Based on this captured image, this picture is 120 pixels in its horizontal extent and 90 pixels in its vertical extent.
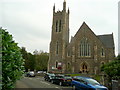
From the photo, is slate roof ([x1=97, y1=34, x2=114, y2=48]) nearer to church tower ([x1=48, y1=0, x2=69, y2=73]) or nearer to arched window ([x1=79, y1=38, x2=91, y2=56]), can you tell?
arched window ([x1=79, y1=38, x2=91, y2=56])

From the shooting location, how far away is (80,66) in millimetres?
45188

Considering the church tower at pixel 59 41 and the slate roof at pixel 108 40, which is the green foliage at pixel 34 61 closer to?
the church tower at pixel 59 41

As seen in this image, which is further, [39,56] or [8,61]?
[39,56]

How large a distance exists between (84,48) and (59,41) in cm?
859

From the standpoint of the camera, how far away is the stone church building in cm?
4412

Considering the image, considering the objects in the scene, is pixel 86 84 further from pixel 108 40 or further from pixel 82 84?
pixel 108 40

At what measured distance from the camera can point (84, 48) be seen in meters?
46.1

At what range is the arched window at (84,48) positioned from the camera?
4559 cm

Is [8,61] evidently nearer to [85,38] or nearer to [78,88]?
[78,88]

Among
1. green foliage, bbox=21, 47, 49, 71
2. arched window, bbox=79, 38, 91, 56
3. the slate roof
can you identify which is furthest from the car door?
green foliage, bbox=21, 47, 49, 71

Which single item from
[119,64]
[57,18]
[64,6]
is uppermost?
[64,6]

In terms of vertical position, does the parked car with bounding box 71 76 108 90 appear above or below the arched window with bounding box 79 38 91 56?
below

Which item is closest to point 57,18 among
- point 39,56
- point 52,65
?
point 52,65

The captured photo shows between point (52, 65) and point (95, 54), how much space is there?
1386 cm
